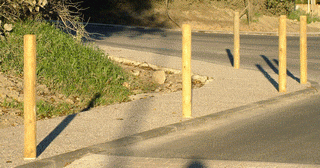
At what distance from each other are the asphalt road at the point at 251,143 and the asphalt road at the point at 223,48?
482cm

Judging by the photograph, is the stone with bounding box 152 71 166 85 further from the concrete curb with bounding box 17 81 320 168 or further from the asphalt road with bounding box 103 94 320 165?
the asphalt road with bounding box 103 94 320 165

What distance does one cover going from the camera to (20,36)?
1215cm

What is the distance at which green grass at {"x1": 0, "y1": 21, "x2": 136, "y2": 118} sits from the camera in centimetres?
1086

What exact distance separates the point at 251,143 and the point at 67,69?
5478mm

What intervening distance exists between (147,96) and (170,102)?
1247 millimetres

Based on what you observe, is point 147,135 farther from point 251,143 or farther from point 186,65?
point 186,65

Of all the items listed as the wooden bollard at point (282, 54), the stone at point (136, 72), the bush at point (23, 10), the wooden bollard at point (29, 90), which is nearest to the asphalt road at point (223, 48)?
the wooden bollard at point (282, 54)

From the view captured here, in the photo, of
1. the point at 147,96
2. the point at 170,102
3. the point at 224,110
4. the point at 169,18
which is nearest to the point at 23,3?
the point at 147,96

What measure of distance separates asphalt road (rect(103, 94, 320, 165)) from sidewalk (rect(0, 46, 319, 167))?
0.28 meters

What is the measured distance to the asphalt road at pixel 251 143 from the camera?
6.47 meters

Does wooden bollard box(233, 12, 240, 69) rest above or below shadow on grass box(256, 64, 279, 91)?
above

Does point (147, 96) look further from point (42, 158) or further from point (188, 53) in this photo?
point (42, 158)

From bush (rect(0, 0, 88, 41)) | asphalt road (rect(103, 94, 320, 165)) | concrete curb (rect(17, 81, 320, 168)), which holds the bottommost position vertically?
asphalt road (rect(103, 94, 320, 165))

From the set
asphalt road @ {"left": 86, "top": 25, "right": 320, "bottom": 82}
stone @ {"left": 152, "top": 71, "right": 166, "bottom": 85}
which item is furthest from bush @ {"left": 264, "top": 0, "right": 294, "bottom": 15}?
stone @ {"left": 152, "top": 71, "right": 166, "bottom": 85}
